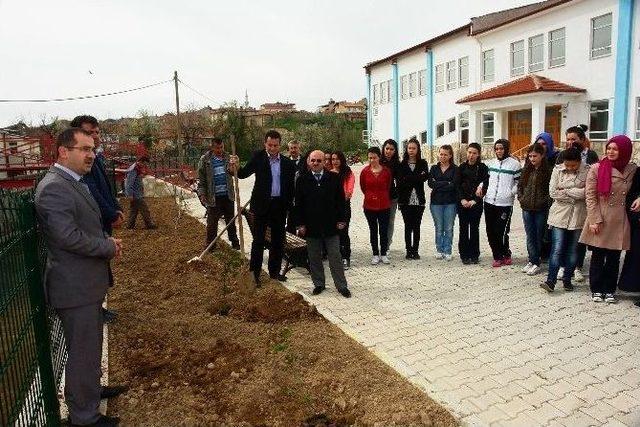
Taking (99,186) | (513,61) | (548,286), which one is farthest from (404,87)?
(99,186)

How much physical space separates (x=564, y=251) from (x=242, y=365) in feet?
13.7

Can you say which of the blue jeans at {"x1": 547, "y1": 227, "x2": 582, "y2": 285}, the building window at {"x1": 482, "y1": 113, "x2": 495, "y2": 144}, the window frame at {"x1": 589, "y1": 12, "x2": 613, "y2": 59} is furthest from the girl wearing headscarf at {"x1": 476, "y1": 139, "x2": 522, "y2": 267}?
the building window at {"x1": 482, "y1": 113, "x2": 495, "y2": 144}

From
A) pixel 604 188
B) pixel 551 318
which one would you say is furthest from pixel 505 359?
pixel 604 188

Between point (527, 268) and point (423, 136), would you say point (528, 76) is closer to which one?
point (423, 136)

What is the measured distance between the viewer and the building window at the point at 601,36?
18578mm

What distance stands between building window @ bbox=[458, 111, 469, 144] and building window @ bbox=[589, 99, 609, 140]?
7665mm

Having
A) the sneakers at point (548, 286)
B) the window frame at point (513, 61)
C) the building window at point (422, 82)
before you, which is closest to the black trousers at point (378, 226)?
the sneakers at point (548, 286)

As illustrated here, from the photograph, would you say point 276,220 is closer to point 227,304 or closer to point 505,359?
point 227,304

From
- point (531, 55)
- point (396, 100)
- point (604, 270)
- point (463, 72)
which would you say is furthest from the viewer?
point (396, 100)

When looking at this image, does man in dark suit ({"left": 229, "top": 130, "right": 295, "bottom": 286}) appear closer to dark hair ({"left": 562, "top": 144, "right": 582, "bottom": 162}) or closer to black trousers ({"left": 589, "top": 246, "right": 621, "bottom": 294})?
dark hair ({"left": 562, "top": 144, "right": 582, "bottom": 162})

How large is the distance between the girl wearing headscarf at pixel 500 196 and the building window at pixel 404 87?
87.6ft

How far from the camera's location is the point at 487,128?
2561 centimetres

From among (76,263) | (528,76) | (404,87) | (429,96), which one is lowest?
(76,263)

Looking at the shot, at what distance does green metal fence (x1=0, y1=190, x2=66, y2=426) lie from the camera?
2672 mm
